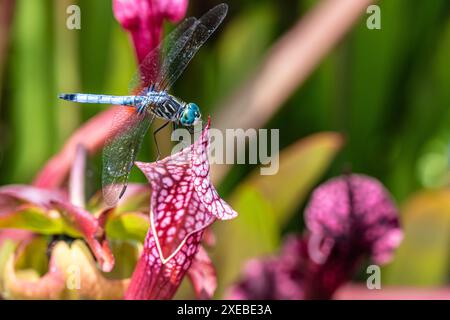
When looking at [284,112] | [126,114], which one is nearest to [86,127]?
[126,114]

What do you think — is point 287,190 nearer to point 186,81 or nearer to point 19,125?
point 186,81

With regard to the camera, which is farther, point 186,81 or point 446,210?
point 186,81

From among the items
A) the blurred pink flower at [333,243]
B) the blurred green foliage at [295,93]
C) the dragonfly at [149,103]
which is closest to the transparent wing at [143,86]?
the dragonfly at [149,103]

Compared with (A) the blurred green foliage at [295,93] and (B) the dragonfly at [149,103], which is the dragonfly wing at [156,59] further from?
(A) the blurred green foliage at [295,93]

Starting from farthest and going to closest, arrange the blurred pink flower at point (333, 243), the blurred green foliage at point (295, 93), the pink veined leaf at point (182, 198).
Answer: the blurred green foliage at point (295, 93) → the blurred pink flower at point (333, 243) → the pink veined leaf at point (182, 198)

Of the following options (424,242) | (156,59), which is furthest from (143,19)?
(424,242)

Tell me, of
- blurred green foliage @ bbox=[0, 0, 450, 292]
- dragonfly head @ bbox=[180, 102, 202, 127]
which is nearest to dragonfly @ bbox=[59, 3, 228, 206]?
dragonfly head @ bbox=[180, 102, 202, 127]

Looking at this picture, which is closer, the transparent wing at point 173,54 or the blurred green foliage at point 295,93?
the transparent wing at point 173,54

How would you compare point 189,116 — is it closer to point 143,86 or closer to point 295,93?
point 143,86
